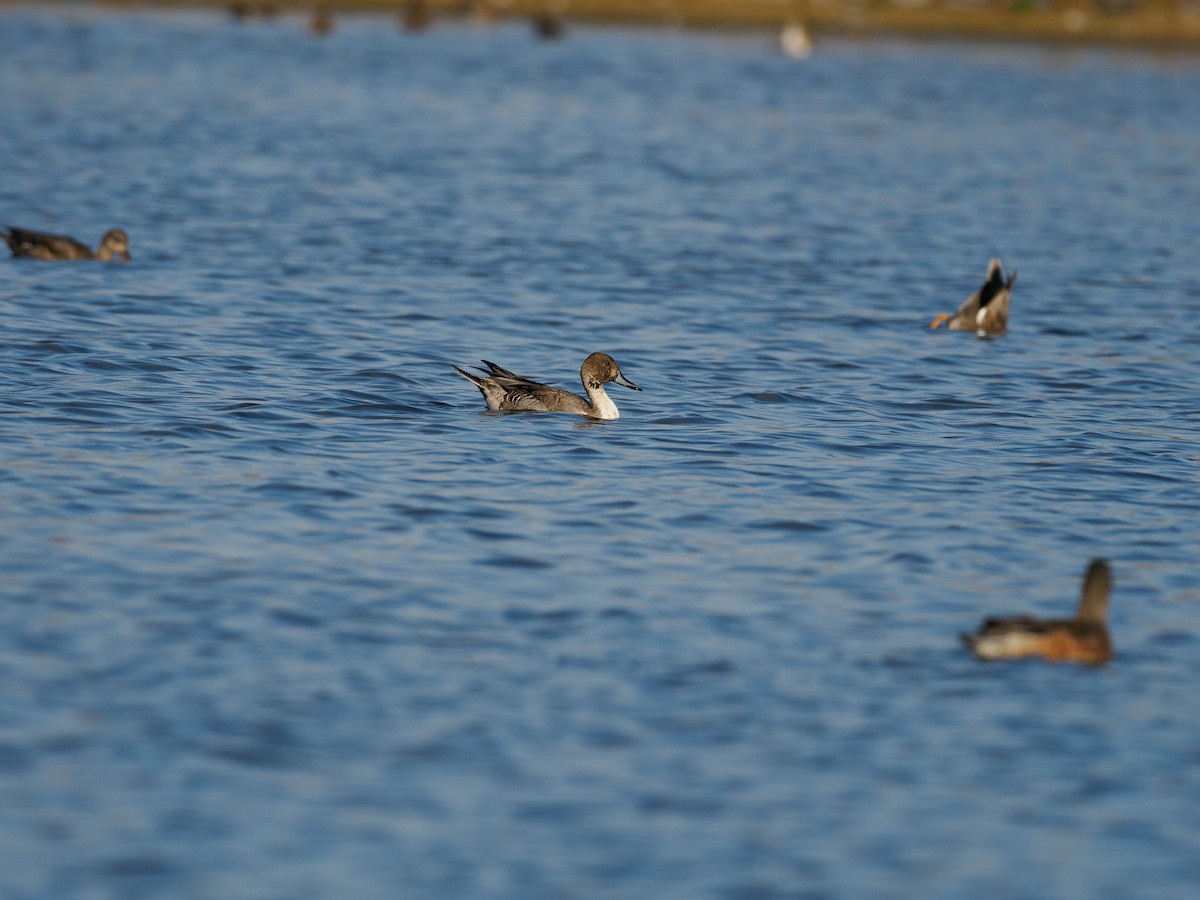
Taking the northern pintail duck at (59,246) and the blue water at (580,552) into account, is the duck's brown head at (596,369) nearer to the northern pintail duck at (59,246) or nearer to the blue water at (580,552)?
the blue water at (580,552)

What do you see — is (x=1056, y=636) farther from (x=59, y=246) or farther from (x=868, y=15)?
(x=868, y=15)

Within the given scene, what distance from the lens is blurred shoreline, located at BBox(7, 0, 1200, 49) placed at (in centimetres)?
6669

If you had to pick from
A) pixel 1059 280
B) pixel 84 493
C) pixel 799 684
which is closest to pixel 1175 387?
pixel 1059 280

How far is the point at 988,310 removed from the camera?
20422 mm

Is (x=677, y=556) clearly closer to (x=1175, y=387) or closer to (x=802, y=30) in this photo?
(x=1175, y=387)

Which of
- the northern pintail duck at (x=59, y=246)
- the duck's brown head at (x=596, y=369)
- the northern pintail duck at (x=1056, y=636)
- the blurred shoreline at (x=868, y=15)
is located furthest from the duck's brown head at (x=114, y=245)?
the blurred shoreline at (x=868, y=15)

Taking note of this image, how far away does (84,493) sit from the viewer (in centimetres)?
1244

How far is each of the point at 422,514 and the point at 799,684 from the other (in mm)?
3713

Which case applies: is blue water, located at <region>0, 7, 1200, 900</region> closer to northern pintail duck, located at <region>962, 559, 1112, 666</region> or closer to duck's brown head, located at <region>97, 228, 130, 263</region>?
northern pintail duck, located at <region>962, 559, 1112, 666</region>

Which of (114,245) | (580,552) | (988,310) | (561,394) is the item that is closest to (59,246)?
(114,245)

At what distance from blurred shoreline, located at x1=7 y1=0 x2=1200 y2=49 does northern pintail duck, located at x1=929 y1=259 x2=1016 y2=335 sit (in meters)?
46.6

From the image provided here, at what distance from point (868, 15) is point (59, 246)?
53.7m

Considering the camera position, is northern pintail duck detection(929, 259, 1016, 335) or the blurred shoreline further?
the blurred shoreline

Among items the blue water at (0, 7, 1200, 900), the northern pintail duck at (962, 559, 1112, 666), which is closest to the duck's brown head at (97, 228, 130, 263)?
the blue water at (0, 7, 1200, 900)
